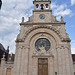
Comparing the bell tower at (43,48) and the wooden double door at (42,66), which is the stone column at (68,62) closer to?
the bell tower at (43,48)

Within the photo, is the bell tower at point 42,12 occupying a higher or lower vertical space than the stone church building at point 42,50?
higher

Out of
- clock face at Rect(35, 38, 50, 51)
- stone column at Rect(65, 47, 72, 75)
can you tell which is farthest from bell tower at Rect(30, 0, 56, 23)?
stone column at Rect(65, 47, 72, 75)

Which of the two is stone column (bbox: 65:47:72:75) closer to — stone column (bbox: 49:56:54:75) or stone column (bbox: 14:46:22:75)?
stone column (bbox: 49:56:54:75)

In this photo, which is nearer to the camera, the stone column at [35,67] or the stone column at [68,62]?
the stone column at [68,62]

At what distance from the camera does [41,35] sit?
904 inches

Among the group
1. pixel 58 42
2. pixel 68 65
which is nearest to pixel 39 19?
pixel 58 42

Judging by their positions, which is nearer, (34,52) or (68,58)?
→ (68,58)

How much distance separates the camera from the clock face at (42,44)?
22.2 m

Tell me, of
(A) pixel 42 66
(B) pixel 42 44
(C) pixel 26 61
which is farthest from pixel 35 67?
(B) pixel 42 44

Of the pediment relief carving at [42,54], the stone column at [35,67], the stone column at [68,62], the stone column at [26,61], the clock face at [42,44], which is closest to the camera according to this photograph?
the stone column at [68,62]

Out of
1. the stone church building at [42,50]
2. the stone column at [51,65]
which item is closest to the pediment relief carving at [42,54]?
the stone church building at [42,50]

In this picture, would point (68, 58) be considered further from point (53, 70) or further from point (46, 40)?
point (46, 40)

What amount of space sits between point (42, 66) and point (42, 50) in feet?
10.7

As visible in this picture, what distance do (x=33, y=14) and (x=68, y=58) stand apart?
43.0 feet
